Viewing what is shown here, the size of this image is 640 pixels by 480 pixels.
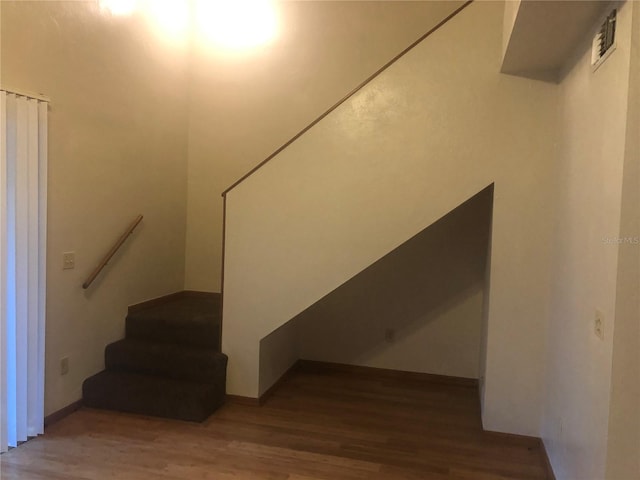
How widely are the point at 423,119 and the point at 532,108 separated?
654 mm

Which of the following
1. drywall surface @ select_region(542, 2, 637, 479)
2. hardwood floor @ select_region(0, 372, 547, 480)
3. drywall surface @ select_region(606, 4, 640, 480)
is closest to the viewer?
drywall surface @ select_region(606, 4, 640, 480)

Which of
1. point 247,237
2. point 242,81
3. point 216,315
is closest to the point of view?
point 247,237

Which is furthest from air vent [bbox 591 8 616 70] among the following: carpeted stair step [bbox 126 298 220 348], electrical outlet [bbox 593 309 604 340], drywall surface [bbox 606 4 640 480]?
carpeted stair step [bbox 126 298 220 348]

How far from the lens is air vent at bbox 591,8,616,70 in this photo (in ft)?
6.15

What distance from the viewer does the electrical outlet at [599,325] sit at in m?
1.85

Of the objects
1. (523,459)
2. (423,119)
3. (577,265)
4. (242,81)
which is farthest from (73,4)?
(523,459)

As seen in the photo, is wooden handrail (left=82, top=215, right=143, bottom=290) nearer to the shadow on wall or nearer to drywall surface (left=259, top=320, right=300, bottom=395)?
drywall surface (left=259, top=320, right=300, bottom=395)

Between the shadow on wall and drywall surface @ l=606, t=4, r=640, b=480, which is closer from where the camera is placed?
drywall surface @ l=606, t=4, r=640, b=480

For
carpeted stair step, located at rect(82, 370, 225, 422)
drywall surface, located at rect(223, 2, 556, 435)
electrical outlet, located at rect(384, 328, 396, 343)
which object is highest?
drywall surface, located at rect(223, 2, 556, 435)

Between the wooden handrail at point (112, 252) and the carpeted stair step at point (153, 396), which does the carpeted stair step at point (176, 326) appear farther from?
the wooden handrail at point (112, 252)

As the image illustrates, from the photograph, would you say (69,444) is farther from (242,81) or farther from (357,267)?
(242,81)

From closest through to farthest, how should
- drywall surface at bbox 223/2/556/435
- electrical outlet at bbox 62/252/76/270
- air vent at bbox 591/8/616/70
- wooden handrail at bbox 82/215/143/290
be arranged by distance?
1. air vent at bbox 591/8/616/70
2. drywall surface at bbox 223/2/556/435
3. electrical outlet at bbox 62/252/76/270
4. wooden handrail at bbox 82/215/143/290

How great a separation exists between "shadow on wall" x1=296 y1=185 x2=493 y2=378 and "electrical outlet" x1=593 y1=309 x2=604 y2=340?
6.56 feet

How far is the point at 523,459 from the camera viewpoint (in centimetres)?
289
